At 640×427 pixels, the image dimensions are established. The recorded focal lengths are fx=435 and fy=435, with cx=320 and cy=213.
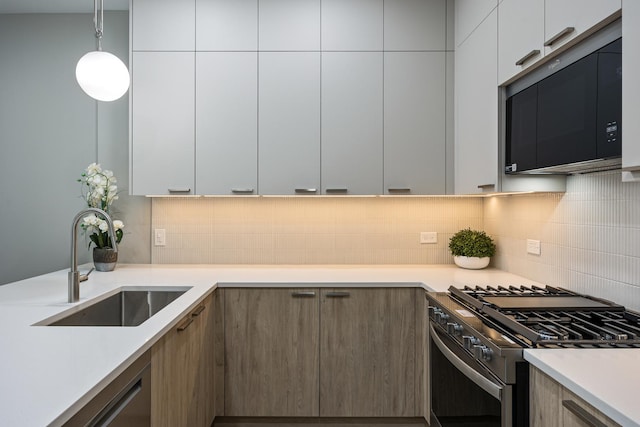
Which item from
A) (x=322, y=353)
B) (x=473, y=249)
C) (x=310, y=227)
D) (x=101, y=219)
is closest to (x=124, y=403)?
(x=322, y=353)

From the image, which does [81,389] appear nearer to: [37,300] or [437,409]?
[37,300]

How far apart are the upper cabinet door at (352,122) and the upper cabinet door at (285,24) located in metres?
0.21

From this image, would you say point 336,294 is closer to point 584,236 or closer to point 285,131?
point 285,131

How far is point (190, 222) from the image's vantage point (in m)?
3.04

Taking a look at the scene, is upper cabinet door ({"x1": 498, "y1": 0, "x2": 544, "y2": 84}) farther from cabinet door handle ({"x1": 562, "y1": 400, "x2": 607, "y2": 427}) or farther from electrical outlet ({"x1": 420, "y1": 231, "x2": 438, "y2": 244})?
cabinet door handle ({"x1": 562, "y1": 400, "x2": 607, "y2": 427})

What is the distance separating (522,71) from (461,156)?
2.49 ft

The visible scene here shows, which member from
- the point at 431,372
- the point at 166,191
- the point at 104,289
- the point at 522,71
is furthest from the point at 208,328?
the point at 522,71

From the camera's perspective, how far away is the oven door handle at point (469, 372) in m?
1.33

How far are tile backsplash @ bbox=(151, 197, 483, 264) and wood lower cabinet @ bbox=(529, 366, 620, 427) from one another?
1.81 meters

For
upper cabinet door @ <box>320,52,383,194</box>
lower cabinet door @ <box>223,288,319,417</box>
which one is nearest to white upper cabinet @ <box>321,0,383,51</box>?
upper cabinet door @ <box>320,52,383,194</box>

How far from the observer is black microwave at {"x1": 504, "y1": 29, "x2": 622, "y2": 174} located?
1371mm

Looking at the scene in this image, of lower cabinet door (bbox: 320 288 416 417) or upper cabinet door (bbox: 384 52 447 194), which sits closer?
lower cabinet door (bbox: 320 288 416 417)

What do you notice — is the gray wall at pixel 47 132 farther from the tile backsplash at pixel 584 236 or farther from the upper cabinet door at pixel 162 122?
the tile backsplash at pixel 584 236

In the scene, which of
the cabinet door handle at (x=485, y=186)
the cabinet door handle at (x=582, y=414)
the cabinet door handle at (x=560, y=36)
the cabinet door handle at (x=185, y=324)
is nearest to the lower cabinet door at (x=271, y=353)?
the cabinet door handle at (x=185, y=324)
